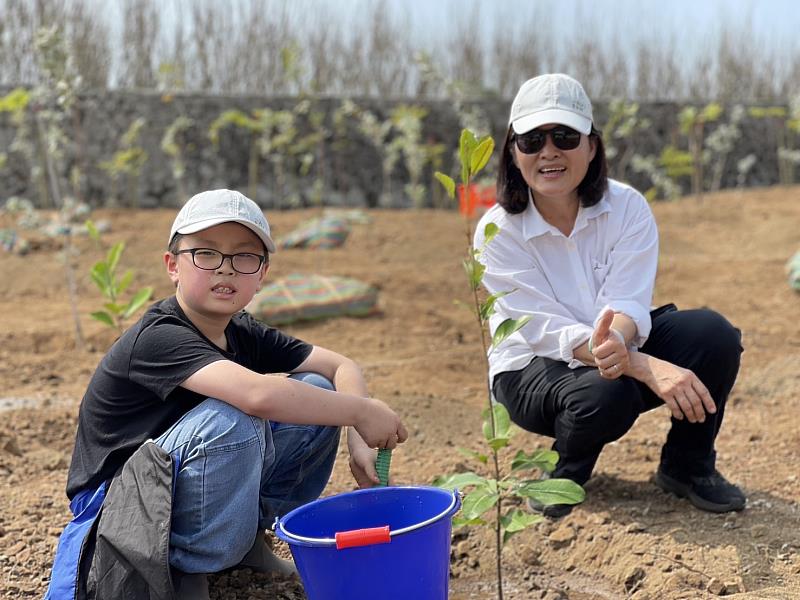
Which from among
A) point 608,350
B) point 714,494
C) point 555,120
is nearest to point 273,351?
point 608,350

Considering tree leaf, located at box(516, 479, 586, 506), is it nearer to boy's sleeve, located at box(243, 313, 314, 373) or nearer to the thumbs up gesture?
the thumbs up gesture

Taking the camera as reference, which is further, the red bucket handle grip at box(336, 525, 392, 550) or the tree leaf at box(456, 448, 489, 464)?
the tree leaf at box(456, 448, 489, 464)

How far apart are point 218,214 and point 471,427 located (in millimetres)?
A: 1628

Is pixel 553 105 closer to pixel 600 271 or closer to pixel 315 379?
pixel 600 271

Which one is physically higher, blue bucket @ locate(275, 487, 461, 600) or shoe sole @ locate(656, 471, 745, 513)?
blue bucket @ locate(275, 487, 461, 600)

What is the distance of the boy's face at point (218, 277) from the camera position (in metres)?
1.84

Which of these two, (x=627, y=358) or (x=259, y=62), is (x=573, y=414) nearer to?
(x=627, y=358)

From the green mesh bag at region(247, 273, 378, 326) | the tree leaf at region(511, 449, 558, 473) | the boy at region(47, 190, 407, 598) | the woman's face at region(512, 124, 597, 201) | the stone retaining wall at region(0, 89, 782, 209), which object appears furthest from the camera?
the stone retaining wall at region(0, 89, 782, 209)

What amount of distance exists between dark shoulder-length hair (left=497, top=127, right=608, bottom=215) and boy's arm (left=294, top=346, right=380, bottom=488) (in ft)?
2.27

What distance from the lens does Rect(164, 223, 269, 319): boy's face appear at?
1845 millimetres

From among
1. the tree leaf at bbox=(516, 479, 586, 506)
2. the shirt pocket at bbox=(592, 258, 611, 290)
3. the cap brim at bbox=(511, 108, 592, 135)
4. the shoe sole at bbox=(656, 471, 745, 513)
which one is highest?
the cap brim at bbox=(511, 108, 592, 135)

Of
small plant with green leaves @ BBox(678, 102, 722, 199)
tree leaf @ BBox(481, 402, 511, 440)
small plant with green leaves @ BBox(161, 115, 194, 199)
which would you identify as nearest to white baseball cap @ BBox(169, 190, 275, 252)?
tree leaf @ BBox(481, 402, 511, 440)

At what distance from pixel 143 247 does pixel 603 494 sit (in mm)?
5219

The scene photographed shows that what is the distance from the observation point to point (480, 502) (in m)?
1.82
